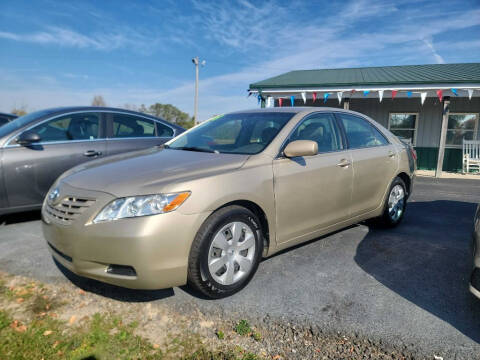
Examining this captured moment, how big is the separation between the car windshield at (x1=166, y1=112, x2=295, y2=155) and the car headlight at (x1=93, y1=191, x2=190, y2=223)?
3.16 feet

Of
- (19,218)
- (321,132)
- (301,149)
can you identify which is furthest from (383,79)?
(19,218)

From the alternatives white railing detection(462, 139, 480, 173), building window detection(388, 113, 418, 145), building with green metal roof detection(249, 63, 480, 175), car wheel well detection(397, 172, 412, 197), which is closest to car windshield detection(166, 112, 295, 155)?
car wheel well detection(397, 172, 412, 197)

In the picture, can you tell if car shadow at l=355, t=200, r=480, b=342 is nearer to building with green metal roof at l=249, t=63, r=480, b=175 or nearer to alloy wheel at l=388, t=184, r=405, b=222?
alloy wheel at l=388, t=184, r=405, b=222

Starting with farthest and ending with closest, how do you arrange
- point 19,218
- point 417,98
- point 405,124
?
point 405,124
point 417,98
point 19,218

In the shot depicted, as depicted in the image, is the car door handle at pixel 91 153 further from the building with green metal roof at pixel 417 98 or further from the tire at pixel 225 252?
the building with green metal roof at pixel 417 98

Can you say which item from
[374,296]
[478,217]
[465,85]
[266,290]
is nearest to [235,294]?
[266,290]

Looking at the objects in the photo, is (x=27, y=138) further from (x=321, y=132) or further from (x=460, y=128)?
(x=460, y=128)

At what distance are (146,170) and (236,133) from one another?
1199 millimetres

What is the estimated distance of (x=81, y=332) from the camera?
2152mm

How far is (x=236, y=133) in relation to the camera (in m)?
3.42

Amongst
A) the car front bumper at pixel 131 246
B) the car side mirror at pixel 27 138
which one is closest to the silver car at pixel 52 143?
the car side mirror at pixel 27 138

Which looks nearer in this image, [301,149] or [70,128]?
[301,149]

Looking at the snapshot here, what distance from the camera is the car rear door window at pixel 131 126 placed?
4.91 meters

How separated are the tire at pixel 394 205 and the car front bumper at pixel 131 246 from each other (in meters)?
2.82
